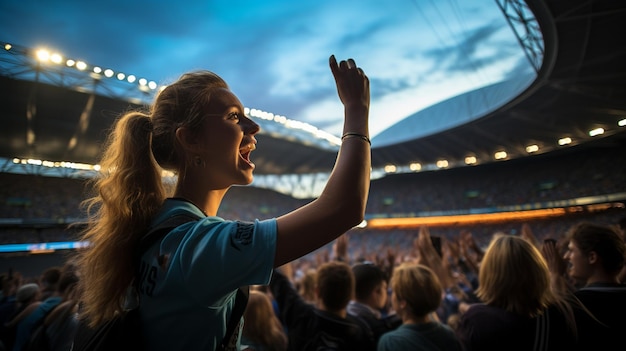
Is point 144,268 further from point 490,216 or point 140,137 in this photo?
point 490,216

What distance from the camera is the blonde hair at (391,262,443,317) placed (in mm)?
2863

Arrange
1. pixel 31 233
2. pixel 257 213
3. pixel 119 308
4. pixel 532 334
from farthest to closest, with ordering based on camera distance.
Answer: pixel 257 213 → pixel 31 233 → pixel 532 334 → pixel 119 308

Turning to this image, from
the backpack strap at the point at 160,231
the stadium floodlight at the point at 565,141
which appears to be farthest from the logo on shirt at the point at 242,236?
the stadium floodlight at the point at 565,141

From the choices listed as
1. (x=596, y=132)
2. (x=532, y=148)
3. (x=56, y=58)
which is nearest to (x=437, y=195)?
(x=532, y=148)

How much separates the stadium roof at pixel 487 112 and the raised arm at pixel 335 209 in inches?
451

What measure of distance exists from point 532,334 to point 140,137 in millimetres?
2861

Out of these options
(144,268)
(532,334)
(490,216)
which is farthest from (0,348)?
(490,216)

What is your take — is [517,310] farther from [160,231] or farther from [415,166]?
[415,166]

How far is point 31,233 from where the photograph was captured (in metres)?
23.0

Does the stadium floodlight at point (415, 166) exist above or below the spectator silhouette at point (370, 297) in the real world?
above

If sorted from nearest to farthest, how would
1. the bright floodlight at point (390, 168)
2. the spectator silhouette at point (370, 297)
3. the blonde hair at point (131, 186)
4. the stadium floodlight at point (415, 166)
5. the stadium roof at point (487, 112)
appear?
the blonde hair at point (131, 186) < the spectator silhouette at point (370, 297) < the stadium roof at point (487, 112) < the stadium floodlight at point (415, 166) < the bright floodlight at point (390, 168)

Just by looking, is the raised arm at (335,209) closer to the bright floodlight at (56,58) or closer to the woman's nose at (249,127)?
the woman's nose at (249,127)

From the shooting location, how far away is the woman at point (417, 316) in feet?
8.80

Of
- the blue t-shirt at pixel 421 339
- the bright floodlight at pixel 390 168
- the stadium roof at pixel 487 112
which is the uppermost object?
the stadium roof at pixel 487 112
